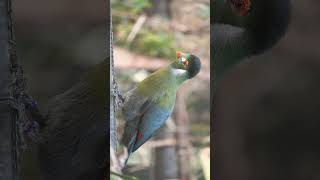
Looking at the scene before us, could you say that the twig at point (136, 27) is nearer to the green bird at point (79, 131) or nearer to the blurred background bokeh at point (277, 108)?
the green bird at point (79, 131)

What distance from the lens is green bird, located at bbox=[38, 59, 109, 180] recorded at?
2732mm

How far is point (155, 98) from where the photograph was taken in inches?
114

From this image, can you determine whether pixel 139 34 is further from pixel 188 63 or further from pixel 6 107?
pixel 6 107

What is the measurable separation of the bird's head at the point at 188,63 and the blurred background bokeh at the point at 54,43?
1.55 feet

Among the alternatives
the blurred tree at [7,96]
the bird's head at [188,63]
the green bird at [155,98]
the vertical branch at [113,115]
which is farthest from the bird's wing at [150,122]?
the blurred tree at [7,96]

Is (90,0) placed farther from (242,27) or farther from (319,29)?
(319,29)

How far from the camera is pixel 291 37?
2.97m

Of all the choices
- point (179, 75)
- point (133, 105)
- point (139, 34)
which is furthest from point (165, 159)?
point (139, 34)

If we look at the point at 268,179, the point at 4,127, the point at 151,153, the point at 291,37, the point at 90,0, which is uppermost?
the point at 90,0

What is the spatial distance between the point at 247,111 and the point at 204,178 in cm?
52

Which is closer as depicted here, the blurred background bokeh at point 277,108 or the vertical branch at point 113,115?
the vertical branch at point 113,115

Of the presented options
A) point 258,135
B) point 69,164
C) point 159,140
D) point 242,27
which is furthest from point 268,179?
point 69,164

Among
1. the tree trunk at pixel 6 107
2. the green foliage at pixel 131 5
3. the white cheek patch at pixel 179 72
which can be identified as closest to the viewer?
the tree trunk at pixel 6 107

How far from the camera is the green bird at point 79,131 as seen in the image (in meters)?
2.73
